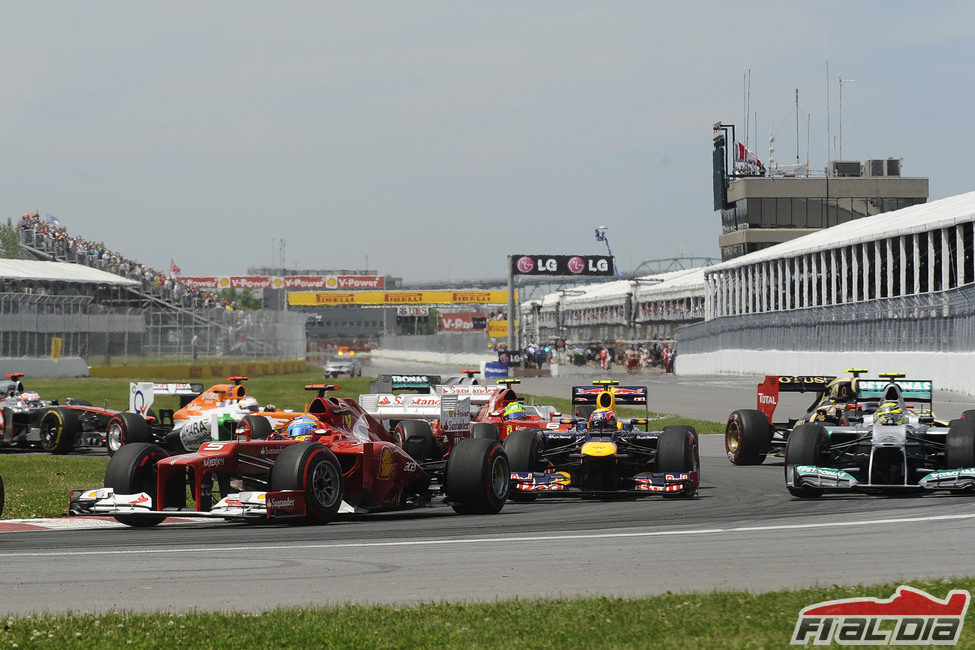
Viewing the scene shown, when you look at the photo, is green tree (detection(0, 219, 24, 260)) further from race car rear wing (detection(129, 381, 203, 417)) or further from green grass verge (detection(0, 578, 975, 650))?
green grass verge (detection(0, 578, 975, 650))

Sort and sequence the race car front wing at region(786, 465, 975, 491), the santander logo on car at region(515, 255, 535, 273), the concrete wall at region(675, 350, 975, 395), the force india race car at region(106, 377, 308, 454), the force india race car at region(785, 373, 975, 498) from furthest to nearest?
the santander logo on car at region(515, 255, 535, 273), the concrete wall at region(675, 350, 975, 395), the force india race car at region(106, 377, 308, 454), the force india race car at region(785, 373, 975, 498), the race car front wing at region(786, 465, 975, 491)

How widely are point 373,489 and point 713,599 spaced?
6.36 m

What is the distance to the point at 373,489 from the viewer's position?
1395 cm

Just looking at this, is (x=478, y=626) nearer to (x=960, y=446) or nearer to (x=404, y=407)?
(x=960, y=446)

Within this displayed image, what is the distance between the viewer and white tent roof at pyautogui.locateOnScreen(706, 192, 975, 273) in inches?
1831

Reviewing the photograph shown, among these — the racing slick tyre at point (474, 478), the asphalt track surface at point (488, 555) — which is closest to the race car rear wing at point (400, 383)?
the asphalt track surface at point (488, 555)

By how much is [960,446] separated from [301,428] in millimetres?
7478

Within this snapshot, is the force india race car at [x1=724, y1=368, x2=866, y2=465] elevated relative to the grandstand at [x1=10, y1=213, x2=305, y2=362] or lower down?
→ lower down

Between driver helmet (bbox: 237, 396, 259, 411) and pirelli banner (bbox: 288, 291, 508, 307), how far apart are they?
466ft

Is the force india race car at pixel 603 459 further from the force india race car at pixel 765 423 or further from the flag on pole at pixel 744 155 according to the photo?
the flag on pole at pixel 744 155

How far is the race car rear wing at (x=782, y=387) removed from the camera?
68.5 feet

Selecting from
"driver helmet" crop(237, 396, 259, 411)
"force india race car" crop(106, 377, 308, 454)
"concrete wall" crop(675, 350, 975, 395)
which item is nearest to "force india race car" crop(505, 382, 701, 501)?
"force india race car" crop(106, 377, 308, 454)

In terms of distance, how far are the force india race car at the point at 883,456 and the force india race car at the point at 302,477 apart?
144 inches

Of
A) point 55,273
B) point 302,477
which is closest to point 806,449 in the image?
point 302,477
